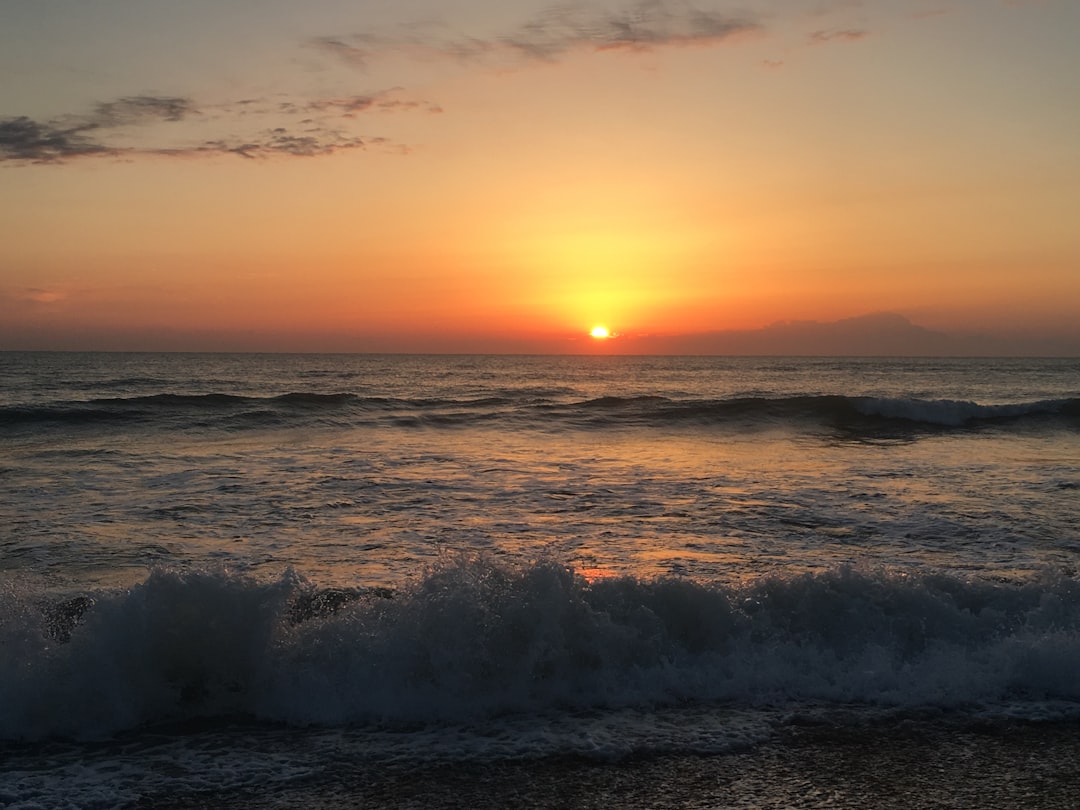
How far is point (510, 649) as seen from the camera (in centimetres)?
591

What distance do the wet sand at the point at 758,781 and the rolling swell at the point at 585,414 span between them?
19.8 m

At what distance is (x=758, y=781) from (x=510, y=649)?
2026mm

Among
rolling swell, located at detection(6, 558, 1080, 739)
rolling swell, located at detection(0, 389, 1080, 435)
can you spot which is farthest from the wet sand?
rolling swell, located at detection(0, 389, 1080, 435)

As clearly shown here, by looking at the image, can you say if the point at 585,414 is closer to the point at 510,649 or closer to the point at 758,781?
the point at 510,649

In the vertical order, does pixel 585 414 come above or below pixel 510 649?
above

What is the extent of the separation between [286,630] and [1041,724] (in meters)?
5.09

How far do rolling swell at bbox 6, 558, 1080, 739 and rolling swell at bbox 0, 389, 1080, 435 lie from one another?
18.0 metres

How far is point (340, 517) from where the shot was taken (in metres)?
11.0

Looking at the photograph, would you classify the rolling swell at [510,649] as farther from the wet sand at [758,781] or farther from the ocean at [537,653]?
the wet sand at [758,781]

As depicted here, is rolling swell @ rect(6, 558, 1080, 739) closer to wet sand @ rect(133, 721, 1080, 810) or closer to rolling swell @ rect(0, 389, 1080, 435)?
wet sand @ rect(133, 721, 1080, 810)

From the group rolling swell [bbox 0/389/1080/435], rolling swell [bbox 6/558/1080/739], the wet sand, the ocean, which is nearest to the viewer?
the wet sand

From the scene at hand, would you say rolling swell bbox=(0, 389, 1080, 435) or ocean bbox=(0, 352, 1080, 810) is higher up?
rolling swell bbox=(0, 389, 1080, 435)

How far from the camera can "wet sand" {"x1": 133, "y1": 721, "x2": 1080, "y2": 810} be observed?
14.0 ft

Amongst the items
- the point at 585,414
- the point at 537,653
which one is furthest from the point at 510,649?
the point at 585,414
